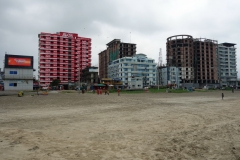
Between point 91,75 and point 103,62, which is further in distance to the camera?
point 103,62

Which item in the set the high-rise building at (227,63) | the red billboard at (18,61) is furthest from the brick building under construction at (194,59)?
the red billboard at (18,61)

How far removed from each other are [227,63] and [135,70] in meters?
86.3

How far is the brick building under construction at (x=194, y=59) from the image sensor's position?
125 meters

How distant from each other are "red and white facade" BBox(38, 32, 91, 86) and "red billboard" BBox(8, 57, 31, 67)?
85.2 feet

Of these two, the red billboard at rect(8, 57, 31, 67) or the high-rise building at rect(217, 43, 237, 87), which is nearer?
the red billboard at rect(8, 57, 31, 67)

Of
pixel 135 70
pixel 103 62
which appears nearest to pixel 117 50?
pixel 103 62

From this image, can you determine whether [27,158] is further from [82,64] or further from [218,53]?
[218,53]

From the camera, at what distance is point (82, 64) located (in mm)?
118625

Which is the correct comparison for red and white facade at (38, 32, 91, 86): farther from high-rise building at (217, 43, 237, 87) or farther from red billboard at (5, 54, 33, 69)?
high-rise building at (217, 43, 237, 87)

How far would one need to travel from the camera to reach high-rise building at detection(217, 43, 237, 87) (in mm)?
140075

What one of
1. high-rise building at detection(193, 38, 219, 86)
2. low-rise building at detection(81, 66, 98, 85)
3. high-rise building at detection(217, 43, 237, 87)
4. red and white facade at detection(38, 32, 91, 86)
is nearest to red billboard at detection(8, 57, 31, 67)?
red and white facade at detection(38, 32, 91, 86)

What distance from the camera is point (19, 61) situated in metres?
76.9

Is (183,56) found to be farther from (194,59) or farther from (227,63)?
(227,63)

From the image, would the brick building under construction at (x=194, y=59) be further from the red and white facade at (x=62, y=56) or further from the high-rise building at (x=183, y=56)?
the red and white facade at (x=62, y=56)
